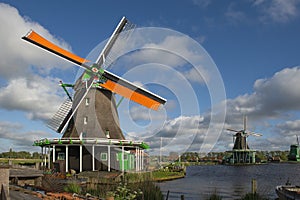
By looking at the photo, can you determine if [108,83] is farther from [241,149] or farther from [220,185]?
[241,149]

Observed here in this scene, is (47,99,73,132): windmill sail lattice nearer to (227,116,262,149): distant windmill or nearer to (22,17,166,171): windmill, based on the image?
(22,17,166,171): windmill

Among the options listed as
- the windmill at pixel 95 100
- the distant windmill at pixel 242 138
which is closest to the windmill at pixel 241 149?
the distant windmill at pixel 242 138

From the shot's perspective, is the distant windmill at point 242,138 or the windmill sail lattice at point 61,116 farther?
the distant windmill at point 242,138

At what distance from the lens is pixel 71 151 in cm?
2789

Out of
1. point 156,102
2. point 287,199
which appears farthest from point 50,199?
point 156,102

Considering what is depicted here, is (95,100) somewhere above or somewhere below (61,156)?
above

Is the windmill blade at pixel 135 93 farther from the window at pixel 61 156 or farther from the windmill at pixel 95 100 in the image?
the window at pixel 61 156

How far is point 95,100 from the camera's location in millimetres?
28484

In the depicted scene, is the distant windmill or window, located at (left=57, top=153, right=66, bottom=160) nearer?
window, located at (left=57, top=153, right=66, bottom=160)

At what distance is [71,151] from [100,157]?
2.52m

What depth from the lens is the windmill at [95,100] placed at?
2755 cm

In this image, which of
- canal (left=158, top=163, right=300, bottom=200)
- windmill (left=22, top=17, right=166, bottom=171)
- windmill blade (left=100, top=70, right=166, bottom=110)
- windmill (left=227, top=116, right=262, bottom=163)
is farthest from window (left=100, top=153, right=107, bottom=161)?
windmill (left=227, top=116, right=262, bottom=163)

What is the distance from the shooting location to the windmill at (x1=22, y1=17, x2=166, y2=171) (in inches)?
1085

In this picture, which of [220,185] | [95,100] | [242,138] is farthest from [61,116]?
[242,138]
